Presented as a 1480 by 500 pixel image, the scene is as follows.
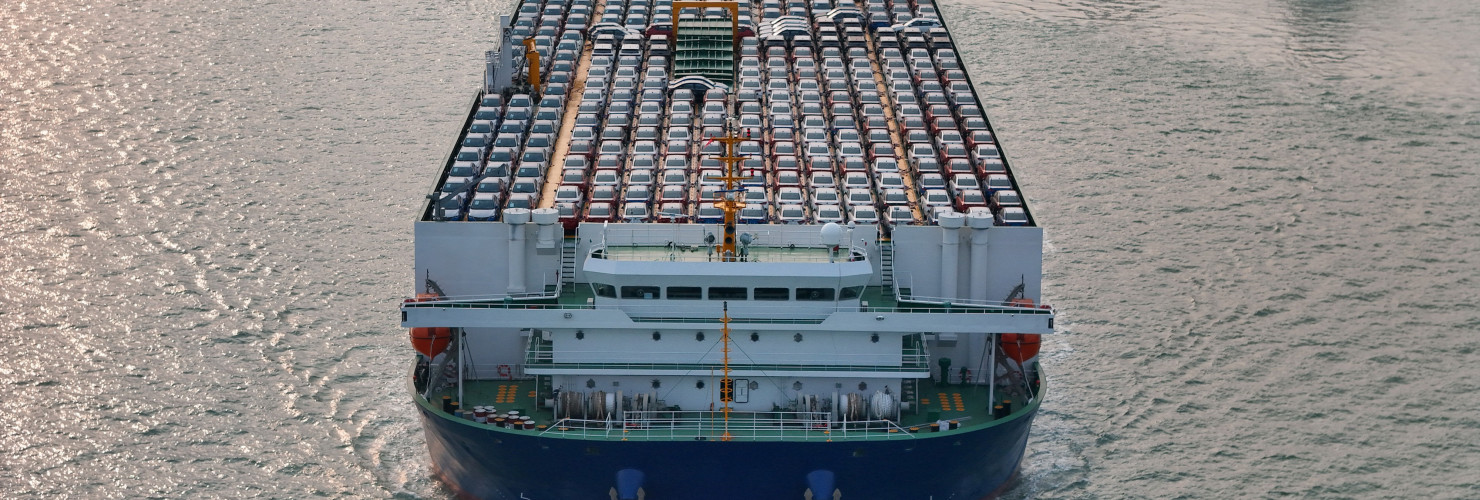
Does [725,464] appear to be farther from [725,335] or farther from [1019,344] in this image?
[1019,344]

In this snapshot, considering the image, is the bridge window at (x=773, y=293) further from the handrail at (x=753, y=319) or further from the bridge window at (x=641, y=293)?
the bridge window at (x=641, y=293)

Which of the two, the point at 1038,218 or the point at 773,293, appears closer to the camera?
→ the point at 773,293

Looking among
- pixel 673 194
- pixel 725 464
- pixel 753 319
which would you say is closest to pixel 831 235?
pixel 753 319

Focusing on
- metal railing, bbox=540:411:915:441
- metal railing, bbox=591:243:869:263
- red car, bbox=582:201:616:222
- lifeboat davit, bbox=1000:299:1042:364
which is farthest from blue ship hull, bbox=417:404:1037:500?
red car, bbox=582:201:616:222

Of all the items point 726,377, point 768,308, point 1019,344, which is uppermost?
point 768,308

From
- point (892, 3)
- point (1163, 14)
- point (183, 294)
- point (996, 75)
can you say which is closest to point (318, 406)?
point (183, 294)

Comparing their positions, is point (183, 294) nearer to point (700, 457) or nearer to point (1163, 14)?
point (700, 457)

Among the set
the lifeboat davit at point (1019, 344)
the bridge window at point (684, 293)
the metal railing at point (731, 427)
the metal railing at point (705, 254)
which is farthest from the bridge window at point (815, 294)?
the lifeboat davit at point (1019, 344)
